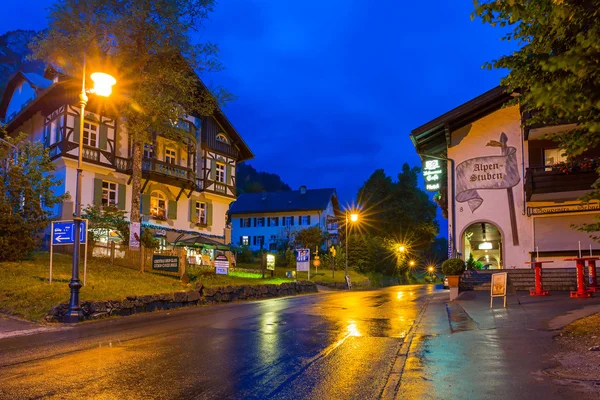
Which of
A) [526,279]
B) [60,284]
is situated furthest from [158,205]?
[526,279]

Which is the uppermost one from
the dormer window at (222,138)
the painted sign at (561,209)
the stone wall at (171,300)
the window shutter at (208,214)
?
the dormer window at (222,138)

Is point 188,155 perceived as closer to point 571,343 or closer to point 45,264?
point 45,264

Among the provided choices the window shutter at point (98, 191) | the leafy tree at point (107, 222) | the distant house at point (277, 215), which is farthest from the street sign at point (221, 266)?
the distant house at point (277, 215)

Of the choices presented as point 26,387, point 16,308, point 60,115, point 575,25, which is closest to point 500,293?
point 575,25

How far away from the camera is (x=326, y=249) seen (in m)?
60.5

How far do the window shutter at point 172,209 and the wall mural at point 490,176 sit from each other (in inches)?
844

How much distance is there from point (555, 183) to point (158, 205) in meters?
26.5

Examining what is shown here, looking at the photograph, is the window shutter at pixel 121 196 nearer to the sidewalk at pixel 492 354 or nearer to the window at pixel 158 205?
the window at pixel 158 205

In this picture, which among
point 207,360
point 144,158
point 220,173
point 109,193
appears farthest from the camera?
point 220,173

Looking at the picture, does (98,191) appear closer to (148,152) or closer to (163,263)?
(148,152)

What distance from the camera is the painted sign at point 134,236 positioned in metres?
23.5

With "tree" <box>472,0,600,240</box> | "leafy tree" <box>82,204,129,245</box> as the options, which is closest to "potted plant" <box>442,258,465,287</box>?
"tree" <box>472,0,600,240</box>

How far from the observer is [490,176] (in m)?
24.8

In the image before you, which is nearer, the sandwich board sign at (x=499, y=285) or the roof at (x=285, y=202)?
the sandwich board sign at (x=499, y=285)
